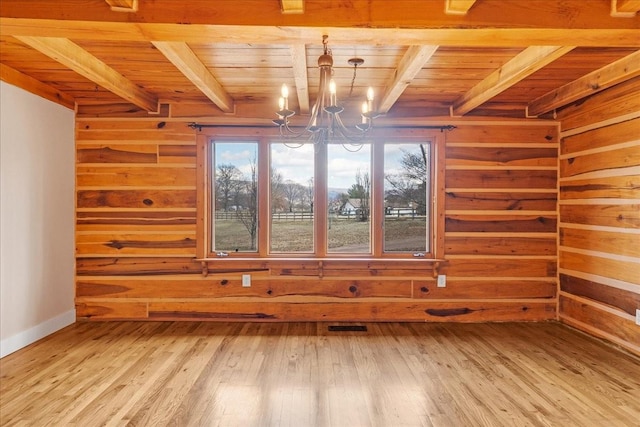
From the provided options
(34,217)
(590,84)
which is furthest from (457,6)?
(34,217)

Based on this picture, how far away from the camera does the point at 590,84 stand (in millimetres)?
3271

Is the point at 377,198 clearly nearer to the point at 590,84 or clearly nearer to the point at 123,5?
the point at 590,84

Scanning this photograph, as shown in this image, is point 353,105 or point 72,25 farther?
point 353,105

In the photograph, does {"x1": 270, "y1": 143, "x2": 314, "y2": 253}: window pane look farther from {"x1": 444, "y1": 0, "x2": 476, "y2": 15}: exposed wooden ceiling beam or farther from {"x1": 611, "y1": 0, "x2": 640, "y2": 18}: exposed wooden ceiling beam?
{"x1": 611, "y1": 0, "x2": 640, "y2": 18}: exposed wooden ceiling beam

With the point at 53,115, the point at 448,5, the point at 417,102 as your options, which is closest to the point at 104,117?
the point at 53,115

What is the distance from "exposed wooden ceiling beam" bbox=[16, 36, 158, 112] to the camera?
255 centimetres

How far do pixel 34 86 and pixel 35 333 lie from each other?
91.4 inches

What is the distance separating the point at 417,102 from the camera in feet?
13.6

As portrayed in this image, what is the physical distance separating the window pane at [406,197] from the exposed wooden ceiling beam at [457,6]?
233 centimetres

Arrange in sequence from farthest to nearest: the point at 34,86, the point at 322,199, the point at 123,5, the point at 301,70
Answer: the point at 322,199 → the point at 34,86 → the point at 301,70 → the point at 123,5

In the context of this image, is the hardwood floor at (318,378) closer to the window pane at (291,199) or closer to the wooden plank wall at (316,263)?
the wooden plank wall at (316,263)

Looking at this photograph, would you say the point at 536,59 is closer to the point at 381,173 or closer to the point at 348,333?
the point at 381,173

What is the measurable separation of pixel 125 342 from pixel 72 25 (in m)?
2.74

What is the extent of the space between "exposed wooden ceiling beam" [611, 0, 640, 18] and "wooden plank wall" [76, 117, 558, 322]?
2176 mm
